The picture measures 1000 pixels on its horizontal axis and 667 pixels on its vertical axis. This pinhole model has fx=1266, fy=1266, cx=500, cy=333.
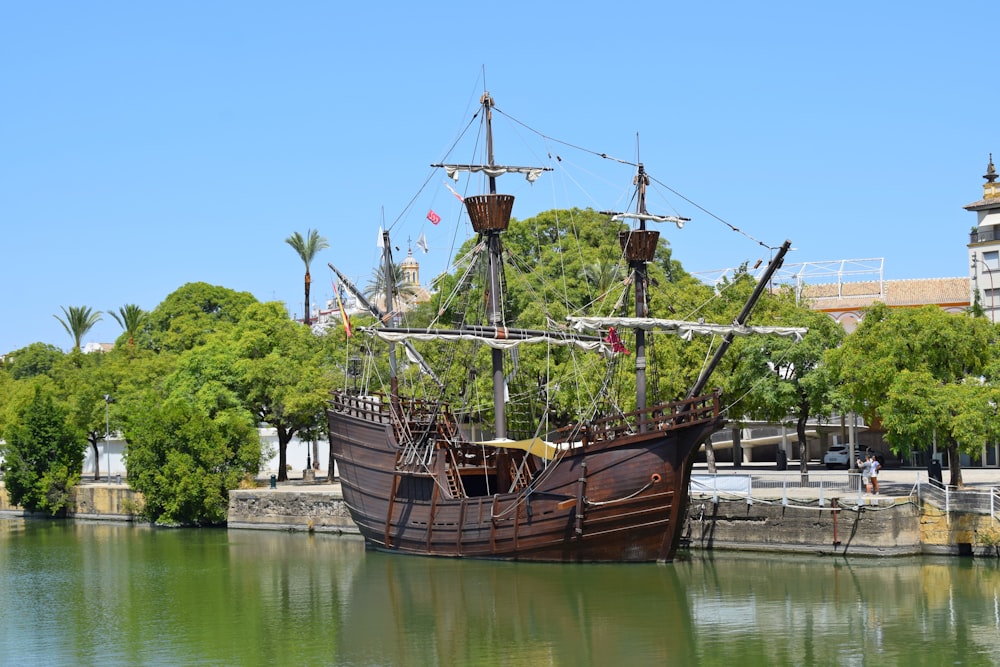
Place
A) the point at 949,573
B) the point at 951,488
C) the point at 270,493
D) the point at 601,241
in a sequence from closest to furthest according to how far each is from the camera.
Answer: the point at 949,573 < the point at 951,488 < the point at 270,493 < the point at 601,241

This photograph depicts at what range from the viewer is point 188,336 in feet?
284

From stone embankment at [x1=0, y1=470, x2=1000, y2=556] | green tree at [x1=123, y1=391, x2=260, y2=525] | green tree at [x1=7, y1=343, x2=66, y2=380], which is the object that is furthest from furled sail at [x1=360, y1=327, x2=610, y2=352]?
green tree at [x1=7, y1=343, x2=66, y2=380]

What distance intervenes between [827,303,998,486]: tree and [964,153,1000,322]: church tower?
66.1 ft

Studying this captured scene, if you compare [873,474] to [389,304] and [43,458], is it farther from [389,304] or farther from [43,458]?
[43,458]

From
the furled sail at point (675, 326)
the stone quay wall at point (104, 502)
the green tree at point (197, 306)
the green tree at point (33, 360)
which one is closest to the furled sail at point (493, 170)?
the furled sail at point (675, 326)

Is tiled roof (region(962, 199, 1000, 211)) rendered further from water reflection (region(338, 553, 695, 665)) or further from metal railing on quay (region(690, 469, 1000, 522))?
water reflection (region(338, 553, 695, 665))

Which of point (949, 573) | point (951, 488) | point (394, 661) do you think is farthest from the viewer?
point (951, 488)

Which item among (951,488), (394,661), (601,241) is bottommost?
(394,661)

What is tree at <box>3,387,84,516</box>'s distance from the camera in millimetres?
62594

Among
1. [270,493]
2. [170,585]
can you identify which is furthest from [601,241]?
[170,585]

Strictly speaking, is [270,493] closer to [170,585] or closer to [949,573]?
[170,585]

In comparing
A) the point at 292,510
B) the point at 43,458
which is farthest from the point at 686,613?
the point at 43,458

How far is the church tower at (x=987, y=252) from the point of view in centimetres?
5762

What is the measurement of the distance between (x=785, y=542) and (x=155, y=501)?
96.7 ft
